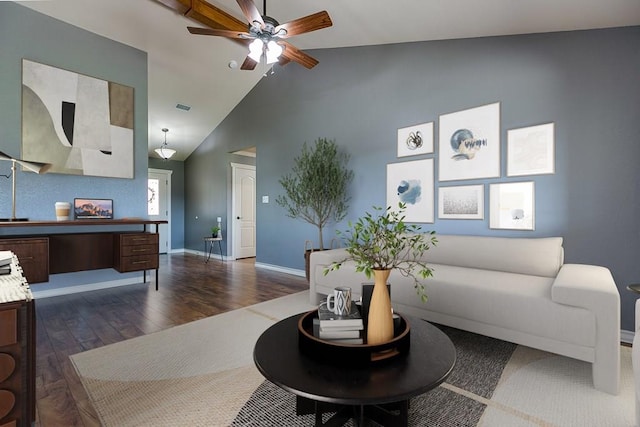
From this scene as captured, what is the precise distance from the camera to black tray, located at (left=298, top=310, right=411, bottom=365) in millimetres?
1243

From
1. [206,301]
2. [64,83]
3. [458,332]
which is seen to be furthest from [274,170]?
[458,332]

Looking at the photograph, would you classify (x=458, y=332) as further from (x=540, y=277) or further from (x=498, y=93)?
(x=498, y=93)

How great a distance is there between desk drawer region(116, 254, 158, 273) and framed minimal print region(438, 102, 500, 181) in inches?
141

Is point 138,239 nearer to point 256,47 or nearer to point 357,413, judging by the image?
point 256,47

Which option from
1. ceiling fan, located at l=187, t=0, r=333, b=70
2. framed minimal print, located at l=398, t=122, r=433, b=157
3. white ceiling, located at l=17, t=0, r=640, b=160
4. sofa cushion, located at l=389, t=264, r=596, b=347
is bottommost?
sofa cushion, located at l=389, t=264, r=596, b=347

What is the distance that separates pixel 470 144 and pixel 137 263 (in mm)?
4043

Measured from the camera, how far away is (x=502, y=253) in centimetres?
270

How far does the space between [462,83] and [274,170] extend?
3091 mm

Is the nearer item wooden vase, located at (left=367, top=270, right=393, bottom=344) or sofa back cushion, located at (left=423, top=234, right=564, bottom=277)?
wooden vase, located at (left=367, top=270, right=393, bottom=344)

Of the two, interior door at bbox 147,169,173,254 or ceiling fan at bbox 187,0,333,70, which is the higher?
ceiling fan at bbox 187,0,333,70

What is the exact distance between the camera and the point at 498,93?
3025mm

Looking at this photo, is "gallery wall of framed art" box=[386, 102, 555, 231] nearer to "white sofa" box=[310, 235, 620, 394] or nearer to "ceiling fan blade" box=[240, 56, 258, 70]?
"white sofa" box=[310, 235, 620, 394]

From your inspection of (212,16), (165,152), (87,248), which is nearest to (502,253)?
(212,16)

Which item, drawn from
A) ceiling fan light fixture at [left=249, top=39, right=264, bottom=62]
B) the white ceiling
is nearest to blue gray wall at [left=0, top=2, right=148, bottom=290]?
the white ceiling
